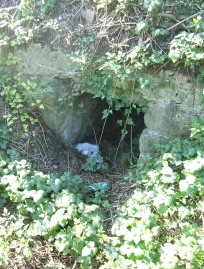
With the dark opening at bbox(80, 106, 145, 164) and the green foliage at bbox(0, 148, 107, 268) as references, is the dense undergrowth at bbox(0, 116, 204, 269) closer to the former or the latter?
the green foliage at bbox(0, 148, 107, 268)

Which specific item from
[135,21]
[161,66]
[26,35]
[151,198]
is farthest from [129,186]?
[26,35]

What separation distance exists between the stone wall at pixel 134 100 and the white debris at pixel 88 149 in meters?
0.12

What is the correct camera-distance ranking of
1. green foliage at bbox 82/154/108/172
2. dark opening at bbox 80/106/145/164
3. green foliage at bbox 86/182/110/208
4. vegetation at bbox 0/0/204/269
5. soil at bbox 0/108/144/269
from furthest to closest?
dark opening at bbox 80/106/145/164
green foliage at bbox 82/154/108/172
soil at bbox 0/108/144/269
green foliage at bbox 86/182/110/208
vegetation at bbox 0/0/204/269

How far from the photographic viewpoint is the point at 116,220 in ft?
9.65

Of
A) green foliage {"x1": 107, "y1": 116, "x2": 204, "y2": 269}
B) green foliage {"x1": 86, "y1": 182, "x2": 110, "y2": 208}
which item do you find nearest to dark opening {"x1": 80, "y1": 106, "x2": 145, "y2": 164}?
green foliage {"x1": 86, "y1": 182, "x2": 110, "y2": 208}

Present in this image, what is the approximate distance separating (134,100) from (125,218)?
1315 mm

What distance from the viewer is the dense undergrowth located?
2684mm

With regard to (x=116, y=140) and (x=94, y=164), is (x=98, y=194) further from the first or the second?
(x=116, y=140)

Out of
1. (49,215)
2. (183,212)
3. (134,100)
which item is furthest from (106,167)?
(183,212)

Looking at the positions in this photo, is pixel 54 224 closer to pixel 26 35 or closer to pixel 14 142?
pixel 14 142

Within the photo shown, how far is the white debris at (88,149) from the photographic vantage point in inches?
167

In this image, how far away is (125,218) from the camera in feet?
9.82

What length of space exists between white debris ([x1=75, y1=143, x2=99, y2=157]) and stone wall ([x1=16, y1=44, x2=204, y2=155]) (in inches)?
4.7

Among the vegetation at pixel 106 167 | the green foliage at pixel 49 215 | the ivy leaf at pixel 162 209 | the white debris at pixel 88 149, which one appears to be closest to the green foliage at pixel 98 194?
the vegetation at pixel 106 167
